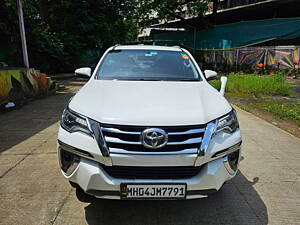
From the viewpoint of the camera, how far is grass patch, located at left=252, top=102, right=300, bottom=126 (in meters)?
6.50

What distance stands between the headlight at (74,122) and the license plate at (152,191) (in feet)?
1.86

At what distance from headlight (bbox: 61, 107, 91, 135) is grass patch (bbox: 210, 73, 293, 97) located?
799cm

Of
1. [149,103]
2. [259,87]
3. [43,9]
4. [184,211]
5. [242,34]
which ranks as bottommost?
[259,87]

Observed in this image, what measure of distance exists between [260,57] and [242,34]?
2.22m

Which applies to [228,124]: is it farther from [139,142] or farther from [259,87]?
[259,87]

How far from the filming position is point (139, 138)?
6.53 feet

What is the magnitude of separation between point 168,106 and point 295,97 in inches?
348

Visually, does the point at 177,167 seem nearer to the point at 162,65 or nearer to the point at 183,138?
the point at 183,138

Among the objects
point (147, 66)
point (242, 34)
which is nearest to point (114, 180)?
point (147, 66)

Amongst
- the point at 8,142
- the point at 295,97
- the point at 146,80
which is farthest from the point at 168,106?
the point at 295,97

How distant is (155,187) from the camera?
78.4 inches

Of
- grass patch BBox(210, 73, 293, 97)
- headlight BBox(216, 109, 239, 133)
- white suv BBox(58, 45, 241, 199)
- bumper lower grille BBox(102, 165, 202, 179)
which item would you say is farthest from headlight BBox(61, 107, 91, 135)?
grass patch BBox(210, 73, 293, 97)

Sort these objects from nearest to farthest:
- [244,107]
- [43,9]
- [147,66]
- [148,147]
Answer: [148,147] → [147,66] → [244,107] → [43,9]

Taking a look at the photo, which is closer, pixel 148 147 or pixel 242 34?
pixel 148 147
